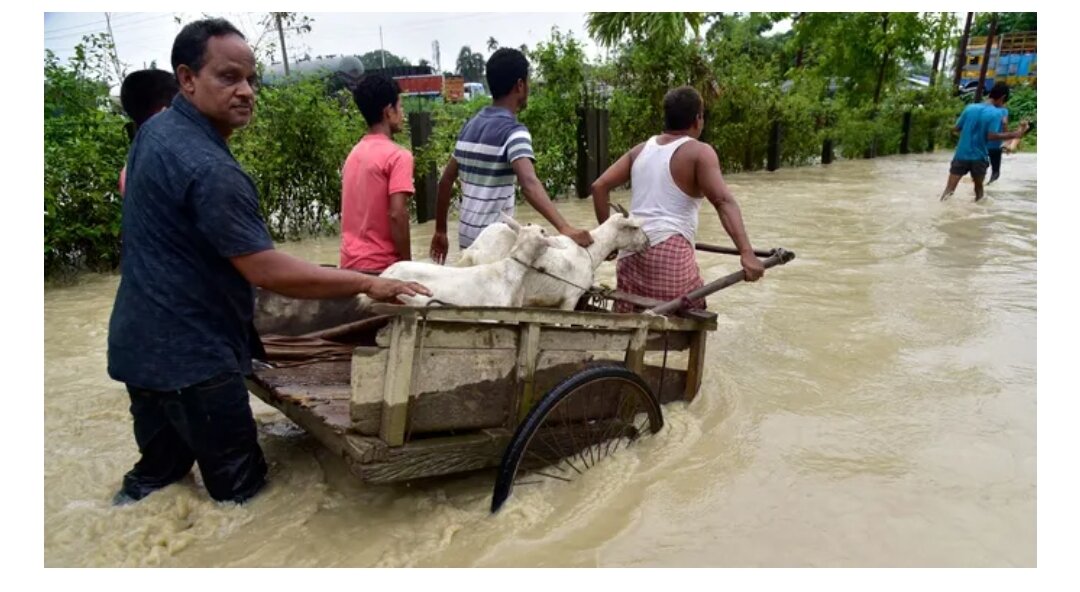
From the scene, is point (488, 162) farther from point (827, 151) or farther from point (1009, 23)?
point (1009, 23)

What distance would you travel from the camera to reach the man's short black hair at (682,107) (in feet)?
12.5

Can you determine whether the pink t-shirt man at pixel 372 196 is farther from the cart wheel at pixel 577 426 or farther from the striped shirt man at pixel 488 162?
the cart wheel at pixel 577 426

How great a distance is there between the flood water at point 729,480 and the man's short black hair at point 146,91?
5.43ft

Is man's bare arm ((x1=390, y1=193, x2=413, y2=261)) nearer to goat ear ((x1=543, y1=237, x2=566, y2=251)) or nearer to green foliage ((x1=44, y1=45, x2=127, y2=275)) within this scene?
goat ear ((x1=543, y1=237, x2=566, y2=251))

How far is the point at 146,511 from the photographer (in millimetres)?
2838

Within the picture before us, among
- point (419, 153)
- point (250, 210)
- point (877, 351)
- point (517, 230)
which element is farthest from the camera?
point (419, 153)

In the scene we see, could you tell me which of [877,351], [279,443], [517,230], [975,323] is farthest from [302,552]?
[975,323]

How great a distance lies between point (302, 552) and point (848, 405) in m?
3.11

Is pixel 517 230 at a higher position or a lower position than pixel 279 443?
higher

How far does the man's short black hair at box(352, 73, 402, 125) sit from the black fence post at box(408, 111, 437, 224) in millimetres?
5353

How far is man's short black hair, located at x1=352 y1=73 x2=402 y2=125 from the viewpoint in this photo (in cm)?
352

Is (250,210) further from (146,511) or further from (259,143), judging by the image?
(259,143)

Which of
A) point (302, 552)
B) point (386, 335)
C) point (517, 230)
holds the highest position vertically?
point (517, 230)

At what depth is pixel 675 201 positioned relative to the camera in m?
3.90
